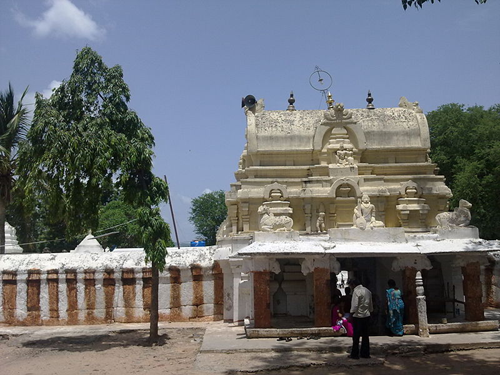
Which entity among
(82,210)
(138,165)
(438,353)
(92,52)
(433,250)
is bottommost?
(438,353)

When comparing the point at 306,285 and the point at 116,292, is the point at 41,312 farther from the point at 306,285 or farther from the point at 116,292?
the point at 306,285

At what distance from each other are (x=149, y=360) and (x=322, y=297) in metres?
3.88

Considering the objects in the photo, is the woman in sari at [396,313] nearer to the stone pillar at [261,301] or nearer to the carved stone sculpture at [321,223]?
the stone pillar at [261,301]

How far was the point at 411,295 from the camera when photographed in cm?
1120

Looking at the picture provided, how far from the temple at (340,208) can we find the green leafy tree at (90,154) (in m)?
2.73

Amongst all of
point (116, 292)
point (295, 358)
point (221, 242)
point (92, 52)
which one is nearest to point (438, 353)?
point (295, 358)

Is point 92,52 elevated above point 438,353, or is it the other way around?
point 92,52

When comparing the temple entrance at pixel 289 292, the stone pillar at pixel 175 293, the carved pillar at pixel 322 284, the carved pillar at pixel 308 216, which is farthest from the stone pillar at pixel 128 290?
the carved pillar at pixel 322 284

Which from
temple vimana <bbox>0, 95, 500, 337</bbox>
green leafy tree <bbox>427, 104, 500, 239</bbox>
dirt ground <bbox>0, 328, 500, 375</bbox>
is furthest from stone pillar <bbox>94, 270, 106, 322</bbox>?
green leafy tree <bbox>427, 104, 500, 239</bbox>

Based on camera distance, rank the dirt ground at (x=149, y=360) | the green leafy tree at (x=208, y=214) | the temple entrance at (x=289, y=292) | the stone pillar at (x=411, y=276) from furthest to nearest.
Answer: the green leafy tree at (x=208, y=214) → the temple entrance at (x=289, y=292) → the stone pillar at (x=411, y=276) → the dirt ground at (x=149, y=360)

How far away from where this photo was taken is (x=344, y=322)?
10.9 metres

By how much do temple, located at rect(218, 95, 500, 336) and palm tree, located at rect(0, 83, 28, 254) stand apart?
7.93 meters

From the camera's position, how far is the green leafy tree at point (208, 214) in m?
50.3

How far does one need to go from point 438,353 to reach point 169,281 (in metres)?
7.73
